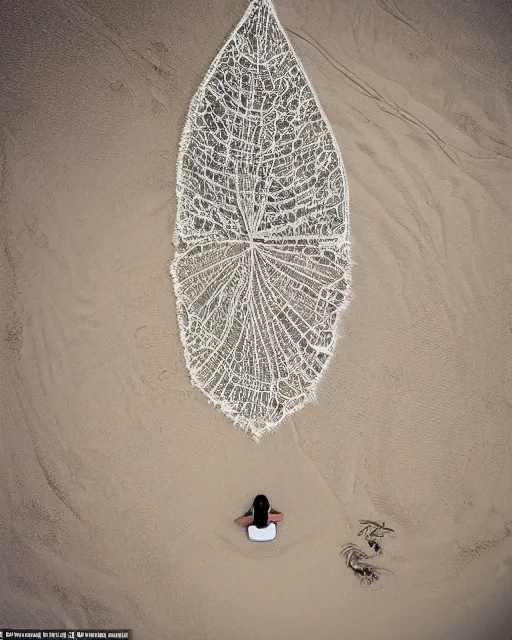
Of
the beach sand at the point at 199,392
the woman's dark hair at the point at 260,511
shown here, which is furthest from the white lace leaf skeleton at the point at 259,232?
the woman's dark hair at the point at 260,511

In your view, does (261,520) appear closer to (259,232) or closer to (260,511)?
(260,511)

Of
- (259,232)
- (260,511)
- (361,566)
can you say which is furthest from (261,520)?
(259,232)

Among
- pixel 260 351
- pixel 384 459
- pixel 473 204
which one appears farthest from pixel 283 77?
pixel 384 459

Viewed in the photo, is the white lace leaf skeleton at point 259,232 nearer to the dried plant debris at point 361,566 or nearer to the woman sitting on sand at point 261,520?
the woman sitting on sand at point 261,520

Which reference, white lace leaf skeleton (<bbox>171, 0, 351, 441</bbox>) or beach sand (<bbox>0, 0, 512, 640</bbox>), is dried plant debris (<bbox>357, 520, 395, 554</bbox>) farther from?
white lace leaf skeleton (<bbox>171, 0, 351, 441</bbox>)

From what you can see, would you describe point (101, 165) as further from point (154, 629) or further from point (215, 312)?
point (154, 629)

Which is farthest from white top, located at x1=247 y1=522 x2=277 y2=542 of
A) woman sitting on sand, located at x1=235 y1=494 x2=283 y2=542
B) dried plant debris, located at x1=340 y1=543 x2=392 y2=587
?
dried plant debris, located at x1=340 y1=543 x2=392 y2=587

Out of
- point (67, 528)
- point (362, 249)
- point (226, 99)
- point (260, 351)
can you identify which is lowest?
point (67, 528)
